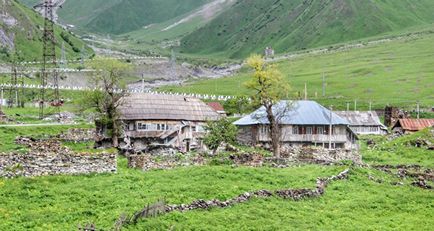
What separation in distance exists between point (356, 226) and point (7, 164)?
19804mm

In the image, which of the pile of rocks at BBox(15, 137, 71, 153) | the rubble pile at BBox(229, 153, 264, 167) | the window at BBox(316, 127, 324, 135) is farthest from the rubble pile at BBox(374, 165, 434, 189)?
the window at BBox(316, 127, 324, 135)

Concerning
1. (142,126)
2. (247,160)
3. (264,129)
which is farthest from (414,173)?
(142,126)

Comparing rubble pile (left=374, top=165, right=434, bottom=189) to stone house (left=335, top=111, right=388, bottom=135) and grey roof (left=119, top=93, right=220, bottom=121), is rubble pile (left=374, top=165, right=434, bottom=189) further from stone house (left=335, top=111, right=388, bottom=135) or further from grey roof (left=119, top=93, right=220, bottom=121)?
stone house (left=335, top=111, right=388, bottom=135)

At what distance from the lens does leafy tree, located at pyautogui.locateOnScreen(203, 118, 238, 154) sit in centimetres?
6644

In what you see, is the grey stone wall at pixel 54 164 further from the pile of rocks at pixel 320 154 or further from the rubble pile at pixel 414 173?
the pile of rocks at pixel 320 154

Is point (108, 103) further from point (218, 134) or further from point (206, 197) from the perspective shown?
point (206, 197)

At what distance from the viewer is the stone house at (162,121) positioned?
76062 millimetres

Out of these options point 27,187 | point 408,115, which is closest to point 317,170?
point 27,187

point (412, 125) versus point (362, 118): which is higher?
point (362, 118)

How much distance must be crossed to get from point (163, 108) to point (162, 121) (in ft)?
7.38

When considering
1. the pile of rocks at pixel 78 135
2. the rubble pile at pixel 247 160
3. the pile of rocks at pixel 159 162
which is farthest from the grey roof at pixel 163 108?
the pile of rocks at pixel 159 162

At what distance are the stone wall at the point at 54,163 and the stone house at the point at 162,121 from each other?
31697 millimetres

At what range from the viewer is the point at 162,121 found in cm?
8000

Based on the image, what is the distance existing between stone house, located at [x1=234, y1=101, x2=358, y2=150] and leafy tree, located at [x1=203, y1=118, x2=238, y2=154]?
13.5 meters
